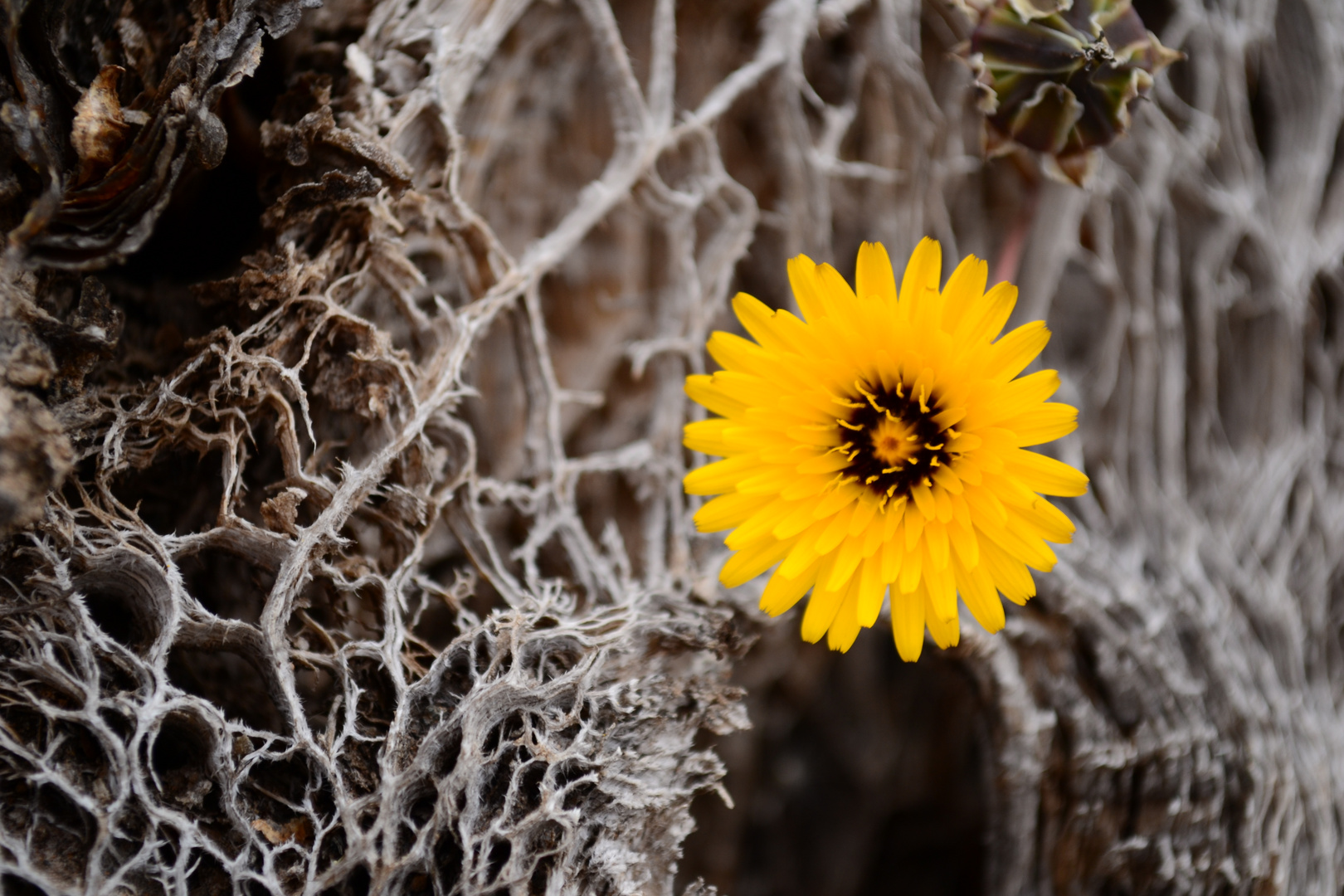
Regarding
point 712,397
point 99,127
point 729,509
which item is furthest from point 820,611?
point 99,127

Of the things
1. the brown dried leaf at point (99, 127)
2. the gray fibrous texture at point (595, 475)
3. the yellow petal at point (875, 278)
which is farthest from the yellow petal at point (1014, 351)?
the brown dried leaf at point (99, 127)

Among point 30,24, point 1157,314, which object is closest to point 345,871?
point 30,24

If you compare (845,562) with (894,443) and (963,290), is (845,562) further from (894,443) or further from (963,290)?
(963,290)

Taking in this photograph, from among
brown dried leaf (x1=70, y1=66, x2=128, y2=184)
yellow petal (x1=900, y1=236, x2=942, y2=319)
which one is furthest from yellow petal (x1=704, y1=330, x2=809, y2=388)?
brown dried leaf (x1=70, y1=66, x2=128, y2=184)

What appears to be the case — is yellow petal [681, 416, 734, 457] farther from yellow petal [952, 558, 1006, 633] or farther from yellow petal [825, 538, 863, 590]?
yellow petal [952, 558, 1006, 633]

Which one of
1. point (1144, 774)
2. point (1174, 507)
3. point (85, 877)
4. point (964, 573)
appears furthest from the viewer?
point (1174, 507)

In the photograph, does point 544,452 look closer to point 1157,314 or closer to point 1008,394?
point 1008,394
